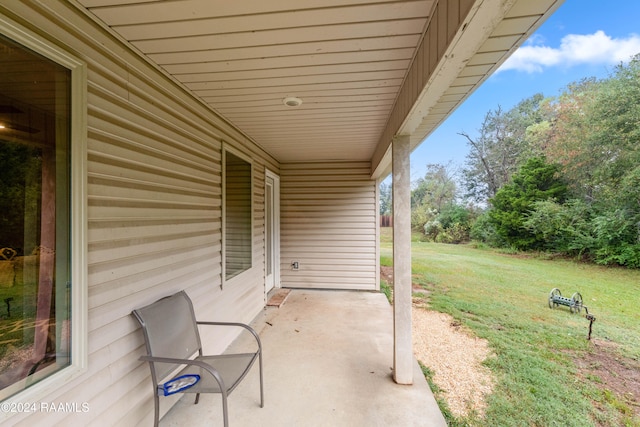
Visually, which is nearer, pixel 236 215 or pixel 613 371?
pixel 613 371

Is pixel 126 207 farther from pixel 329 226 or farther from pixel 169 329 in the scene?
pixel 329 226

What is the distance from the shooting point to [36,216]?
3.61ft

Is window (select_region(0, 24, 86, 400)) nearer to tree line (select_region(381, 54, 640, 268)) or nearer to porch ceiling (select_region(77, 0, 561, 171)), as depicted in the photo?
porch ceiling (select_region(77, 0, 561, 171))

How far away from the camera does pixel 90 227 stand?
4.23ft

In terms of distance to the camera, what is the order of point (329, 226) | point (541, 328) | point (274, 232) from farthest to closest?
point (329, 226), point (274, 232), point (541, 328)

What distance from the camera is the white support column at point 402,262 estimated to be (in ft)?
7.28

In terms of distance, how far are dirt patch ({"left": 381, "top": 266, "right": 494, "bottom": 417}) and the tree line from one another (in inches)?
167

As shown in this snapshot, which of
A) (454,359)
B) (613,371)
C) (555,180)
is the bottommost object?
(613,371)

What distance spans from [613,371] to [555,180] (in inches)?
339

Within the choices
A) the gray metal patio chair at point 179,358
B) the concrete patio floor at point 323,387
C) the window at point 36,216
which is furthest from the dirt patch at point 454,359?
the window at point 36,216

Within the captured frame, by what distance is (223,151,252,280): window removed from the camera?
292 cm

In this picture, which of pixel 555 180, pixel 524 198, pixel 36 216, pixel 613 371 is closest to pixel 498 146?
pixel 524 198

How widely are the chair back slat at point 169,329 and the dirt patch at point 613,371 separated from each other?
367 cm

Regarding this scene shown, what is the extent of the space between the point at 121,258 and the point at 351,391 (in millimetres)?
2014
